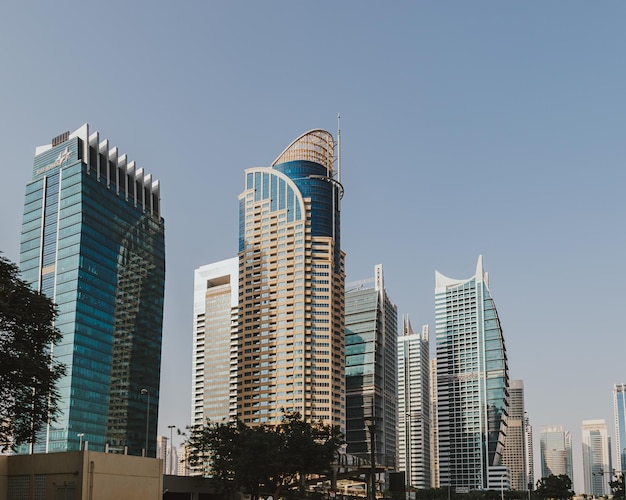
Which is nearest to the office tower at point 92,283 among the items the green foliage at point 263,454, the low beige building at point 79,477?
the green foliage at point 263,454

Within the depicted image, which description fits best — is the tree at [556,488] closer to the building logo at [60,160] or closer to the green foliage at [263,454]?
the green foliage at [263,454]

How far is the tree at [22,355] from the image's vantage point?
45.4 meters

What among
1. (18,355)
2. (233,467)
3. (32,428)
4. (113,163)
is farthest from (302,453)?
(113,163)

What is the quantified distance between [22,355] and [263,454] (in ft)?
105

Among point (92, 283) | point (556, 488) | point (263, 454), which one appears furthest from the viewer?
point (92, 283)

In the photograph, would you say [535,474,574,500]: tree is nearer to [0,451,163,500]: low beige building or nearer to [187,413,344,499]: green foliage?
[187,413,344,499]: green foliage

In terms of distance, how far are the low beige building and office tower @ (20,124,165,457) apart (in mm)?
127164

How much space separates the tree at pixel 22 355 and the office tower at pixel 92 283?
12056 cm

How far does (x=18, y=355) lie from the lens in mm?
46500

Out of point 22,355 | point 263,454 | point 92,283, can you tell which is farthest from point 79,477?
point 92,283

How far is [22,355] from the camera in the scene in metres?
45.3

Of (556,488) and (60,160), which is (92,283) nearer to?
(60,160)

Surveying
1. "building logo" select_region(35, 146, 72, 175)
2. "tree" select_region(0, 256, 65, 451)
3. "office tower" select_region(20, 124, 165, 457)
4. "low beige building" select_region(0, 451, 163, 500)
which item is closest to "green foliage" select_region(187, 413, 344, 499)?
"tree" select_region(0, 256, 65, 451)

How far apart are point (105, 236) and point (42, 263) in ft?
50.0
